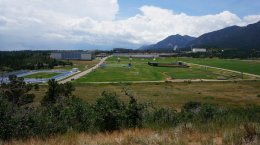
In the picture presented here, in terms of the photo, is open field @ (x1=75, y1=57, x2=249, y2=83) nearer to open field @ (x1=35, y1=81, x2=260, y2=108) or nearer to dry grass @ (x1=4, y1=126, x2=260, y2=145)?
open field @ (x1=35, y1=81, x2=260, y2=108)

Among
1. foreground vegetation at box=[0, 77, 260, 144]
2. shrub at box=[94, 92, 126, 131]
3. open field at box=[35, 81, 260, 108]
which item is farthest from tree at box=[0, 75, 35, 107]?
open field at box=[35, 81, 260, 108]

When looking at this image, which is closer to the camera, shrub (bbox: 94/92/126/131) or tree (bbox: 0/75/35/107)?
shrub (bbox: 94/92/126/131)

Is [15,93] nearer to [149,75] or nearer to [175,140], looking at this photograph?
[175,140]

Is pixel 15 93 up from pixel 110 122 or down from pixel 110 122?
down

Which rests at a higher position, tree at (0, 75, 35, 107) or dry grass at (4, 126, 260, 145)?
dry grass at (4, 126, 260, 145)

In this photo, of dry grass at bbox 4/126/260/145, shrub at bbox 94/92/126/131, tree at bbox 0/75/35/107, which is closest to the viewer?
dry grass at bbox 4/126/260/145

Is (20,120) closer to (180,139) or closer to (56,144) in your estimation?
(56,144)

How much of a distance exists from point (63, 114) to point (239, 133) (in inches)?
303

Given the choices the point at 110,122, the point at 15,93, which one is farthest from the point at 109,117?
the point at 15,93

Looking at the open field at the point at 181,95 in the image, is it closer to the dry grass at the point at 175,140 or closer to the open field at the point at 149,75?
the open field at the point at 149,75

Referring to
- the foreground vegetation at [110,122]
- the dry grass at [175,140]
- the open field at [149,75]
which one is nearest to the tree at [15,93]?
the foreground vegetation at [110,122]

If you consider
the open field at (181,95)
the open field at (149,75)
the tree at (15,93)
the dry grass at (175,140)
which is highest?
the dry grass at (175,140)

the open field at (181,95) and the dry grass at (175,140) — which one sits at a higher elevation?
the dry grass at (175,140)

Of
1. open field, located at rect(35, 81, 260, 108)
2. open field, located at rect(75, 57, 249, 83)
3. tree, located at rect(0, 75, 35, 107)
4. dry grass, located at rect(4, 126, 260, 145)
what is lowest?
open field, located at rect(75, 57, 249, 83)
